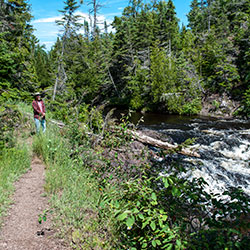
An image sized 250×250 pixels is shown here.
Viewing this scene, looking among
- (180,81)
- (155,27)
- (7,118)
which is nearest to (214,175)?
(7,118)

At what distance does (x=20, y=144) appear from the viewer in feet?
18.9

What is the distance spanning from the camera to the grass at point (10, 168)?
11.8ft

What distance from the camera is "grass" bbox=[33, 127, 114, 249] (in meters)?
2.98

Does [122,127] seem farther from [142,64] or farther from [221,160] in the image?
[142,64]

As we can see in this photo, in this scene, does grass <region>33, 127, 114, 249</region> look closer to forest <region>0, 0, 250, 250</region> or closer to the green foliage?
forest <region>0, 0, 250, 250</region>

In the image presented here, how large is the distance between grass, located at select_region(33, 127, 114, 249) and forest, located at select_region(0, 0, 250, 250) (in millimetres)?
20

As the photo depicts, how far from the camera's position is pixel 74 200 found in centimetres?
363

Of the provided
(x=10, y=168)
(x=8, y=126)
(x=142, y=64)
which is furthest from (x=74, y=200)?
(x=142, y=64)

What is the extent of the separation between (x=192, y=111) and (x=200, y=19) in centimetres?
2720

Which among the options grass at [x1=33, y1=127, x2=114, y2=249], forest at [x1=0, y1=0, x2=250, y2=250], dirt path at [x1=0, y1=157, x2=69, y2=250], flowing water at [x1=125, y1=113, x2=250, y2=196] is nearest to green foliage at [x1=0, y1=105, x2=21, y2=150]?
forest at [x1=0, y1=0, x2=250, y2=250]

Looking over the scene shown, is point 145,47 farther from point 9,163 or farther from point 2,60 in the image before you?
point 9,163

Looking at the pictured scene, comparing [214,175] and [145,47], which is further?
[145,47]

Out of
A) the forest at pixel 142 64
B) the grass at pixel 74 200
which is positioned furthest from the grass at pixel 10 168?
the forest at pixel 142 64

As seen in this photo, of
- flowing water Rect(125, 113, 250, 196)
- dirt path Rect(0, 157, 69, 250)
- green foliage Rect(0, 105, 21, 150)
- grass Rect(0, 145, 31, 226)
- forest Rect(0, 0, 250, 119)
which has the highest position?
forest Rect(0, 0, 250, 119)
